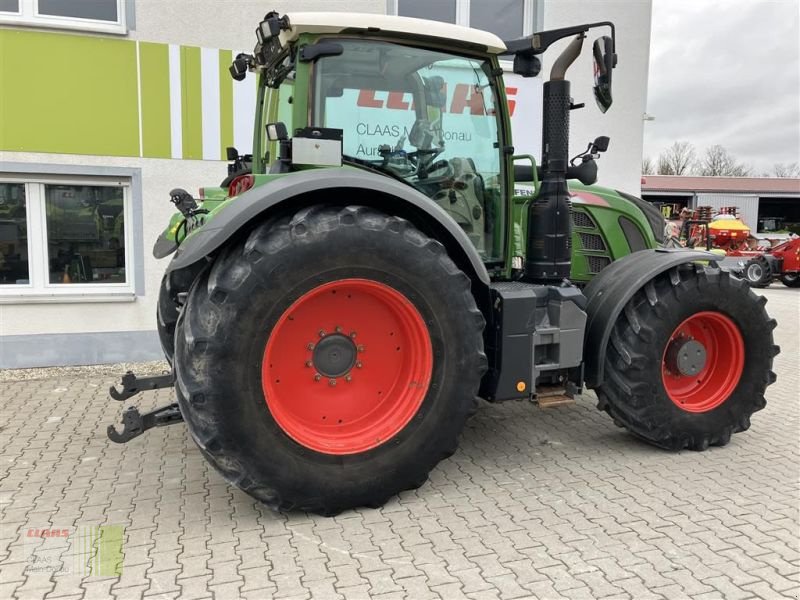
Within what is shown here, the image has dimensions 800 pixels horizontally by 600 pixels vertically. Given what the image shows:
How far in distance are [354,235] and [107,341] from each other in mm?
4730

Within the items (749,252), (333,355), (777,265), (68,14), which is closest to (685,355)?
(333,355)

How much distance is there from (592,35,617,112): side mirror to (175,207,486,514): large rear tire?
1.36 meters

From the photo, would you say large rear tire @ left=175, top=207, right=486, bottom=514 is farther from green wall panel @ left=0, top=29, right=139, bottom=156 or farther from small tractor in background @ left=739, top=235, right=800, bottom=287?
small tractor in background @ left=739, top=235, right=800, bottom=287

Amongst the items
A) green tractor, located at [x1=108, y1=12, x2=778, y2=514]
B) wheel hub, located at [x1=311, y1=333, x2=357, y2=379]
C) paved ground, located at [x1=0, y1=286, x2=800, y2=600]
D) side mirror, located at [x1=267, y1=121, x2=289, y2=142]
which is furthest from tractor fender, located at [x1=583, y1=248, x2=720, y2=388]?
side mirror, located at [x1=267, y1=121, x2=289, y2=142]

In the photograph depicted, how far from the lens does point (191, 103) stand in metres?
6.81

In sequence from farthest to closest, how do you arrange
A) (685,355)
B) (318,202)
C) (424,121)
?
(685,355) → (424,121) → (318,202)

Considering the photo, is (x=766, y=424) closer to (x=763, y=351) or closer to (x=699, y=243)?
(x=763, y=351)

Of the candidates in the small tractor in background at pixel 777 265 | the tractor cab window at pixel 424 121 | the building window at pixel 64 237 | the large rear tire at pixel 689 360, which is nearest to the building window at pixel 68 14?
the building window at pixel 64 237

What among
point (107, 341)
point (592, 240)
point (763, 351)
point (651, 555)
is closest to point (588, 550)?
point (651, 555)

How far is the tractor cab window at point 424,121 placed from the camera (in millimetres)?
3568

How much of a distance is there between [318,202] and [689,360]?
2672 mm

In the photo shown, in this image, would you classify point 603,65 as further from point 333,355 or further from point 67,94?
point 67,94

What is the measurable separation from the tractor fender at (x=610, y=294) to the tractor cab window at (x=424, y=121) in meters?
0.72

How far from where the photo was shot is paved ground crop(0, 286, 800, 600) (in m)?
2.68
